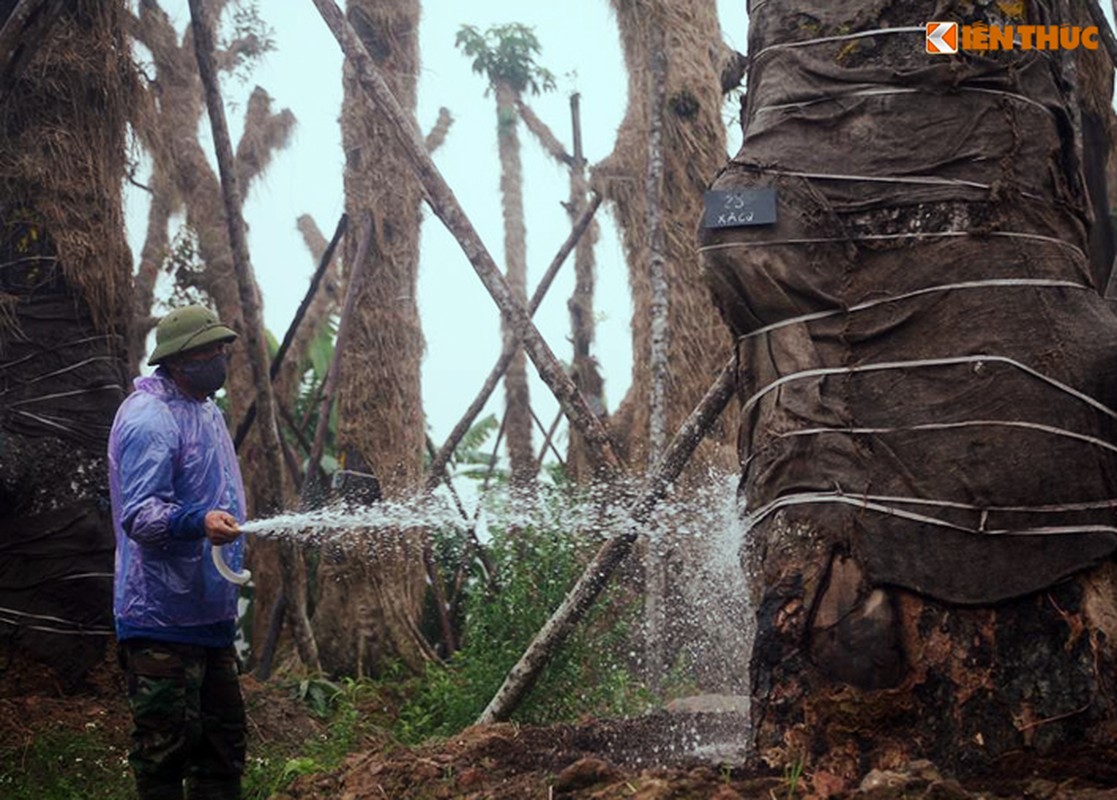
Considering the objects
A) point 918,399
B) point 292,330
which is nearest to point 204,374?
point 918,399

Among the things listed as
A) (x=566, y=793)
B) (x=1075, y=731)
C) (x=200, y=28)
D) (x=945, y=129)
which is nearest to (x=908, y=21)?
(x=945, y=129)

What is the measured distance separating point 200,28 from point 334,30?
1.22m

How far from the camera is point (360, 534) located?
11.6m

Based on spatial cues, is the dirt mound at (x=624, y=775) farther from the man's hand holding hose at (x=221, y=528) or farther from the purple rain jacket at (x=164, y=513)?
the man's hand holding hose at (x=221, y=528)

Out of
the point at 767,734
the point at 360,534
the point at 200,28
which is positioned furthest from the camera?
the point at 360,534

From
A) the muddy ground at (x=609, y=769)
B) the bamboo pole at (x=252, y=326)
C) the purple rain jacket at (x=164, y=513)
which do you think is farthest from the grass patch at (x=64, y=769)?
the bamboo pole at (x=252, y=326)

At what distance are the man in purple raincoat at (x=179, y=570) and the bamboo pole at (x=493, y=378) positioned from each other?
5.79 metres

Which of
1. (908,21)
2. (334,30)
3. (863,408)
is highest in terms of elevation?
(334,30)

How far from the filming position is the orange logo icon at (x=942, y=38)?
173 inches

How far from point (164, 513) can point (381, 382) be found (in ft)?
23.9

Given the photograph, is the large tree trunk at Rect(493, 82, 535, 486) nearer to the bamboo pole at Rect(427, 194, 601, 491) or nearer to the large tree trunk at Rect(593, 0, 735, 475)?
the bamboo pole at Rect(427, 194, 601, 491)

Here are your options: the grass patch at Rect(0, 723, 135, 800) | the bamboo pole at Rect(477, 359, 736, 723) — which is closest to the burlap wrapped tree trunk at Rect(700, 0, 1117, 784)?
the bamboo pole at Rect(477, 359, 736, 723)

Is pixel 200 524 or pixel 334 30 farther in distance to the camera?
pixel 334 30

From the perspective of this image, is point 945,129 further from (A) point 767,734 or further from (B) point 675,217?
(B) point 675,217
